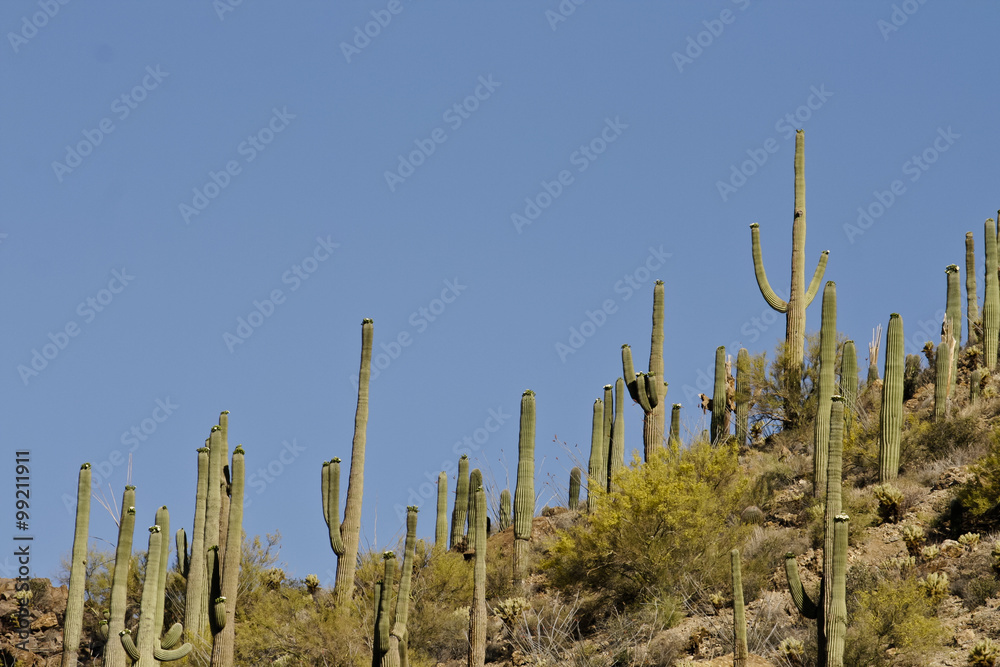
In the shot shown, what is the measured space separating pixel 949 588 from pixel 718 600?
3.22m

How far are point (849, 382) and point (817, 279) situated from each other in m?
3.19

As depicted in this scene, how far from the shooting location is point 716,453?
2173 centimetres

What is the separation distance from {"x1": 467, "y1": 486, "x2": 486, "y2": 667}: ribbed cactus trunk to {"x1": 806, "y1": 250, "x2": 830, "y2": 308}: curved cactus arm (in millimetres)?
10271

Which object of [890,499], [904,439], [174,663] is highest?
[904,439]

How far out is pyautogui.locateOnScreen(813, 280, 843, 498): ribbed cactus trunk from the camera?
19844mm

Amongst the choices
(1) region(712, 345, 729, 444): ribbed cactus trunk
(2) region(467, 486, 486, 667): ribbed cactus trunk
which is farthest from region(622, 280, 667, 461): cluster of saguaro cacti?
(2) region(467, 486, 486, 667): ribbed cactus trunk

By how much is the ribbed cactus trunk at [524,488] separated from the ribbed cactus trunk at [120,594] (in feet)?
21.2

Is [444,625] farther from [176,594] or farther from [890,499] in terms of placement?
[890,499]

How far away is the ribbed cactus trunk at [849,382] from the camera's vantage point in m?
23.0

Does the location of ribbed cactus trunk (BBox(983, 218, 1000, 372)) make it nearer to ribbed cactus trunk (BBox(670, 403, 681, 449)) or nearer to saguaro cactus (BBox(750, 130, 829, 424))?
saguaro cactus (BBox(750, 130, 829, 424))

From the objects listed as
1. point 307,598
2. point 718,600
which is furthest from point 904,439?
point 307,598

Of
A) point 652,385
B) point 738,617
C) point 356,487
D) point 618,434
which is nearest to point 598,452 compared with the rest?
point 618,434

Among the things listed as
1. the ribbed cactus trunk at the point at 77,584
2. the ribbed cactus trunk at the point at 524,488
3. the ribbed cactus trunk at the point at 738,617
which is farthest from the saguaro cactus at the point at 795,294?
the ribbed cactus trunk at the point at 77,584

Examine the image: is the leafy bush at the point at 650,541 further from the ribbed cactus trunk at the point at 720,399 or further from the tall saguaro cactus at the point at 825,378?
the ribbed cactus trunk at the point at 720,399
